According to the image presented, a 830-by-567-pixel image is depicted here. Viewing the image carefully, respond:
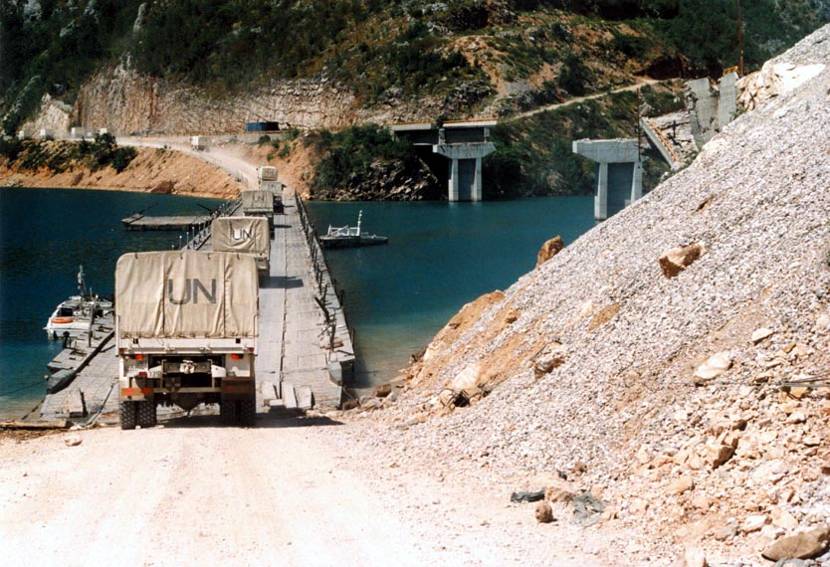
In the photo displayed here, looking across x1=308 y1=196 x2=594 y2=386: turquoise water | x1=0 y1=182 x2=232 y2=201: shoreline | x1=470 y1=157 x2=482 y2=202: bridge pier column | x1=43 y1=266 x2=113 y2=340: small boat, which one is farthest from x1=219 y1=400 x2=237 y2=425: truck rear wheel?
x1=0 y1=182 x2=232 y2=201: shoreline

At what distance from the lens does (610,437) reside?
716 inches

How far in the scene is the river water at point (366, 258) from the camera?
47.7m

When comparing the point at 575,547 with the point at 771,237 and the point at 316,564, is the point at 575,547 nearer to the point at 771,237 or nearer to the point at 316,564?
the point at 316,564

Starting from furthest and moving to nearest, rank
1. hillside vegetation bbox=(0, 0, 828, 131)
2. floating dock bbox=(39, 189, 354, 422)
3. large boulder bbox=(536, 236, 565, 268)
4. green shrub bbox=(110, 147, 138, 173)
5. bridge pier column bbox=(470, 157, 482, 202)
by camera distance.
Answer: green shrub bbox=(110, 147, 138, 173) < hillside vegetation bbox=(0, 0, 828, 131) < bridge pier column bbox=(470, 157, 482, 202) < large boulder bbox=(536, 236, 565, 268) < floating dock bbox=(39, 189, 354, 422)

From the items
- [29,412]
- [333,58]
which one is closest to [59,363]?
[29,412]

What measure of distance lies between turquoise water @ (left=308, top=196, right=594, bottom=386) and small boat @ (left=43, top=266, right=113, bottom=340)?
32.0 feet

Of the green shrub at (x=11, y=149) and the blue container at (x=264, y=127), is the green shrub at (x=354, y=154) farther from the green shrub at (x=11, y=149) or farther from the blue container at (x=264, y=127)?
the green shrub at (x=11, y=149)

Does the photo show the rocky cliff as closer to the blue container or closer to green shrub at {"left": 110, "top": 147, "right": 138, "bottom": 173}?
the blue container

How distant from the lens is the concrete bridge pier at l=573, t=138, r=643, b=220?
310 feet

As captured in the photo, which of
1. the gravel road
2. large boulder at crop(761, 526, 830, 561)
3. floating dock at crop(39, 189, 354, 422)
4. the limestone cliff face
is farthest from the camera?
the limestone cliff face

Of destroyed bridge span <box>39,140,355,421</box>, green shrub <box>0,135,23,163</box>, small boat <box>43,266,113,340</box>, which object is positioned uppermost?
destroyed bridge span <box>39,140,355,421</box>

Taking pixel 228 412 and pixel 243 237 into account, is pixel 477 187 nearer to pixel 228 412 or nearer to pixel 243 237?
pixel 243 237

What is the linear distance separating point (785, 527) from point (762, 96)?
89.4 feet

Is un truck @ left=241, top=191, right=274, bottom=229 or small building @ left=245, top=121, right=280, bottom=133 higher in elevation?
small building @ left=245, top=121, right=280, bottom=133
